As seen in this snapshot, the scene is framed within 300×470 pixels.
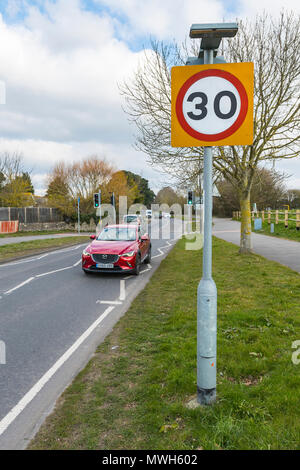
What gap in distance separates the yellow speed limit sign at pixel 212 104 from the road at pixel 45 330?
2976mm

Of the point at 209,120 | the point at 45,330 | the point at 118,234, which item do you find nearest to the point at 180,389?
the point at 209,120

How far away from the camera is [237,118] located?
322 centimetres

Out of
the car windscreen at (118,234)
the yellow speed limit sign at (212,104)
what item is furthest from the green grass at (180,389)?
the car windscreen at (118,234)

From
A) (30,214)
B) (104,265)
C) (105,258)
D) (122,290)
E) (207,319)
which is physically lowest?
(122,290)

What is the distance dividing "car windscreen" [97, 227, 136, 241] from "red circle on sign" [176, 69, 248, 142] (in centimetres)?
855

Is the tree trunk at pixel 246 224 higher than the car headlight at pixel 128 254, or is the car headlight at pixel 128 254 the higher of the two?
the tree trunk at pixel 246 224

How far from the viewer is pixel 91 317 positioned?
254 inches

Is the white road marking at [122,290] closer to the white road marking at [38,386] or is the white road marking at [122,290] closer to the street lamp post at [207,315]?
the white road marking at [38,386]

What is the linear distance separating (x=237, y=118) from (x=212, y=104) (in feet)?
0.89

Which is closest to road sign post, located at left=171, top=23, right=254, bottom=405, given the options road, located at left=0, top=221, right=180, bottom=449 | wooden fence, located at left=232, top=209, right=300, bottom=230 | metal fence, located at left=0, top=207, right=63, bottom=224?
road, located at left=0, top=221, right=180, bottom=449

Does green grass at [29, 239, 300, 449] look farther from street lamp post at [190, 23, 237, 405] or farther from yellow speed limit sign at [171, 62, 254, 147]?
yellow speed limit sign at [171, 62, 254, 147]

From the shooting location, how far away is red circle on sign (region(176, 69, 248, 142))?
3.22 m

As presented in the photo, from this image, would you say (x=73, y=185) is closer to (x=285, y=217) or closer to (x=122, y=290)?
(x=285, y=217)

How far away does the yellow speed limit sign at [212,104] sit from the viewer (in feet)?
10.5
